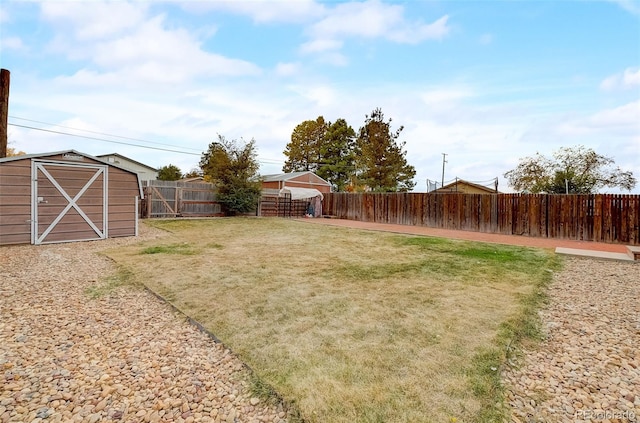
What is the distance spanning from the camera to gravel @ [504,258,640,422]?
5.88ft

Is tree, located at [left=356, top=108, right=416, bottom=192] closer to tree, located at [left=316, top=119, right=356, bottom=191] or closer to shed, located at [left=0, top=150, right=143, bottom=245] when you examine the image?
tree, located at [left=316, top=119, right=356, bottom=191]

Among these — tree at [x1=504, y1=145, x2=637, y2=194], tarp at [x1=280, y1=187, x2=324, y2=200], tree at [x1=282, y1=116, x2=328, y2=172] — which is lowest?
tarp at [x1=280, y1=187, x2=324, y2=200]

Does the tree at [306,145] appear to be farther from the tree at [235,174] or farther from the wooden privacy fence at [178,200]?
the wooden privacy fence at [178,200]

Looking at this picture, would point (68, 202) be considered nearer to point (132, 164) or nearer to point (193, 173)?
point (132, 164)

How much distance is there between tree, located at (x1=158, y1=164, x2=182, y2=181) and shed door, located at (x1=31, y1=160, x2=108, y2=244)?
87.6 feet

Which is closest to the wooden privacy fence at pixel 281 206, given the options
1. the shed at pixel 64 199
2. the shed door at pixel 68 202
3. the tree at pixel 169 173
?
the shed at pixel 64 199

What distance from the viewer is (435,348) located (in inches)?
98.1

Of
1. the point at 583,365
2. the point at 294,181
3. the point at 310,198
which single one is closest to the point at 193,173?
the point at 294,181

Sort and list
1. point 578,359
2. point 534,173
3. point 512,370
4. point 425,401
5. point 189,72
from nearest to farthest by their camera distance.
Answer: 1. point 425,401
2. point 512,370
3. point 578,359
4. point 189,72
5. point 534,173

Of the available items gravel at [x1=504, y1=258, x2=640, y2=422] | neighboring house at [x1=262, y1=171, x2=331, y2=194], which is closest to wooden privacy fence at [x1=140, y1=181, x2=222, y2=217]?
neighboring house at [x1=262, y1=171, x2=331, y2=194]

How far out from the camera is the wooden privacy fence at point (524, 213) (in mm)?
8641

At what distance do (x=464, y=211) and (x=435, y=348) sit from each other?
34.6ft

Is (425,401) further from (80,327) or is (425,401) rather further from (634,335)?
(80,327)

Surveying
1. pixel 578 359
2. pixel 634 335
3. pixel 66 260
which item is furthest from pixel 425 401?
pixel 66 260
